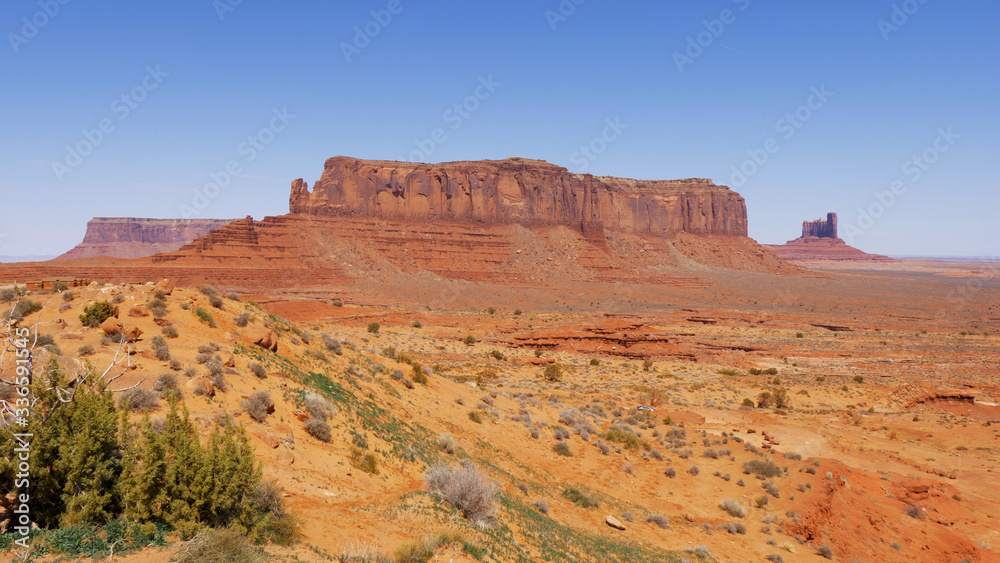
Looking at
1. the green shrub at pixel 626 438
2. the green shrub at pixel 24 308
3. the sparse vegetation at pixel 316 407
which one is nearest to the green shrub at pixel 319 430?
the sparse vegetation at pixel 316 407

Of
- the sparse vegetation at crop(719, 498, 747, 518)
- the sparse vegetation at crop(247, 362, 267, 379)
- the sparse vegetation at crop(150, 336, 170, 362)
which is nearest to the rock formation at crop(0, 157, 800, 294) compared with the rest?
the sparse vegetation at crop(719, 498, 747, 518)

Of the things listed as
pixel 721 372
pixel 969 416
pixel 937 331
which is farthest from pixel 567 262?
pixel 969 416

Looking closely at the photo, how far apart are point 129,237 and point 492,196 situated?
126288mm

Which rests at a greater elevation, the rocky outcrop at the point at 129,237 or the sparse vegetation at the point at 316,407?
the rocky outcrop at the point at 129,237

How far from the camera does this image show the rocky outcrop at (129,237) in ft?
505

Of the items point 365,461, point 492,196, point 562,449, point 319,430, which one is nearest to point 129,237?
point 492,196

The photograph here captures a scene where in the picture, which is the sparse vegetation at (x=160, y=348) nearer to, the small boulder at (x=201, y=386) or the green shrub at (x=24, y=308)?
the small boulder at (x=201, y=386)

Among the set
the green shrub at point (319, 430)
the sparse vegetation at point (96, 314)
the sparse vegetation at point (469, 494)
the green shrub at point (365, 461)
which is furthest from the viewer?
the sparse vegetation at point (96, 314)

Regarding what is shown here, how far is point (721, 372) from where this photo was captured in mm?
32344

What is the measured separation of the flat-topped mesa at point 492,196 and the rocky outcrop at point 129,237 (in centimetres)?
7537

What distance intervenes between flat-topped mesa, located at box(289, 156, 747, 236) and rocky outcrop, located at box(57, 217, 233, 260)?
75.4 m

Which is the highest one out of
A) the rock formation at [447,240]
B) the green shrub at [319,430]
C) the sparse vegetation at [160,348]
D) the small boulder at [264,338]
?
the rock formation at [447,240]

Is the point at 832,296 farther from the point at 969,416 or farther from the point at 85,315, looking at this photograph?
the point at 85,315

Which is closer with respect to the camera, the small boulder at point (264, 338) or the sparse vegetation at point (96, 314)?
the sparse vegetation at point (96, 314)
